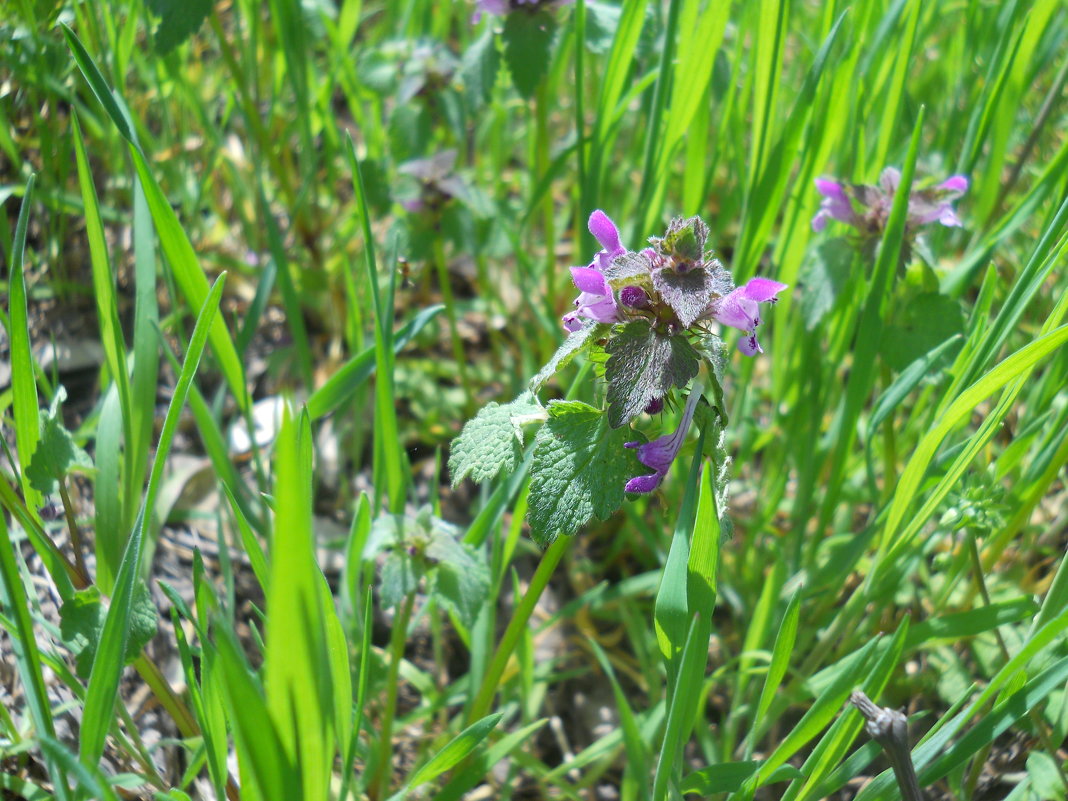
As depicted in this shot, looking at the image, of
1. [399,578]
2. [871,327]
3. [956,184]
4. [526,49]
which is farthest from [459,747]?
[526,49]

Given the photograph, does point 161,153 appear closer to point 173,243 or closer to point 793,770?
point 173,243

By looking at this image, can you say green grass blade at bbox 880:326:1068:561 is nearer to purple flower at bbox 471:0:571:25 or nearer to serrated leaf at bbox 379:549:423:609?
serrated leaf at bbox 379:549:423:609

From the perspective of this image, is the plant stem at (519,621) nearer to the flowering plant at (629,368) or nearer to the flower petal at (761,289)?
the flowering plant at (629,368)

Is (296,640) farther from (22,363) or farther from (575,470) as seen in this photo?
(22,363)

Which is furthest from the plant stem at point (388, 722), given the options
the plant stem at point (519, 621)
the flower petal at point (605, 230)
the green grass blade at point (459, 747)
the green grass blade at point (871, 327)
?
the green grass blade at point (871, 327)

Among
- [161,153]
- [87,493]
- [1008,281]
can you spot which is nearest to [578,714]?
[87,493]

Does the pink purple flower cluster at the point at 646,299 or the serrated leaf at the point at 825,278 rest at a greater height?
the pink purple flower cluster at the point at 646,299

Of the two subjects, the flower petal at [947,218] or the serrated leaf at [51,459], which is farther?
the flower petal at [947,218]
